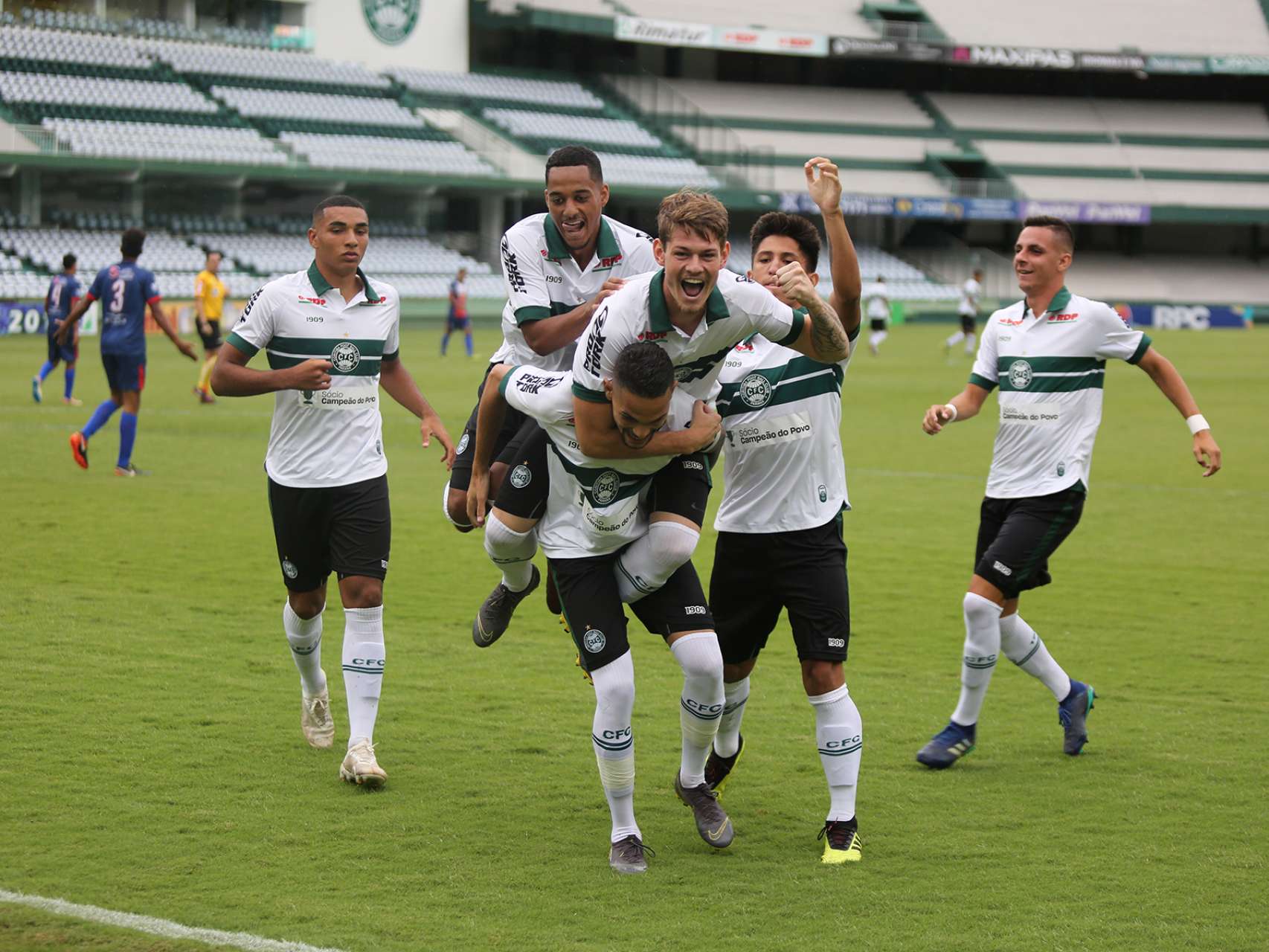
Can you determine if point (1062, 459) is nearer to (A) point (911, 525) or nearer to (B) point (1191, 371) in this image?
(A) point (911, 525)

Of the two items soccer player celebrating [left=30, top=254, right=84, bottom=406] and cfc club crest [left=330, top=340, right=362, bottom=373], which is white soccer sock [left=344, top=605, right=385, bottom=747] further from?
soccer player celebrating [left=30, top=254, right=84, bottom=406]

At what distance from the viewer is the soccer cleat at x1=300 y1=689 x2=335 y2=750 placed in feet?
21.6

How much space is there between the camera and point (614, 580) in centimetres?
525

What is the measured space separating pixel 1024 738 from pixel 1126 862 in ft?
6.05

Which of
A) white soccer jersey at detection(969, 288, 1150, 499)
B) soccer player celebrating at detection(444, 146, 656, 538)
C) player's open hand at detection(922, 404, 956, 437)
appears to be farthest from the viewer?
white soccer jersey at detection(969, 288, 1150, 499)

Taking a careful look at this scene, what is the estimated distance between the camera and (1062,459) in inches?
261

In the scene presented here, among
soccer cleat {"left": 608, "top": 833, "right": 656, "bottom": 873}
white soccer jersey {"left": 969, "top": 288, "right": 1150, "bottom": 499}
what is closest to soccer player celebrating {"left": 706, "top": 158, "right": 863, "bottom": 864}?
soccer cleat {"left": 608, "top": 833, "right": 656, "bottom": 873}

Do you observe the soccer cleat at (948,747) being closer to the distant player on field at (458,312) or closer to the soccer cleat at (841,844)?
the soccer cleat at (841,844)

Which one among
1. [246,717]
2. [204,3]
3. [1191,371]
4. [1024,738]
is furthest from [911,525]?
[204,3]

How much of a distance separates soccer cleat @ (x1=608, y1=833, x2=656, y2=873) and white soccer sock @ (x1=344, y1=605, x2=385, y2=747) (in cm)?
142

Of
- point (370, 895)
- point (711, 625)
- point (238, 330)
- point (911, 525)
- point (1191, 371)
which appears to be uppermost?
point (238, 330)

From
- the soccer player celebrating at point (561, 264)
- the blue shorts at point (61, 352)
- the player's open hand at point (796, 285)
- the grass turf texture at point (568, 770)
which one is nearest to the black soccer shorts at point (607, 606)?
the soccer player celebrating at point (561, 264)

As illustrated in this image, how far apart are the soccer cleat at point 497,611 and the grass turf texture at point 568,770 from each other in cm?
51

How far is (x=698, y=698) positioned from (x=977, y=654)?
1.84 m
